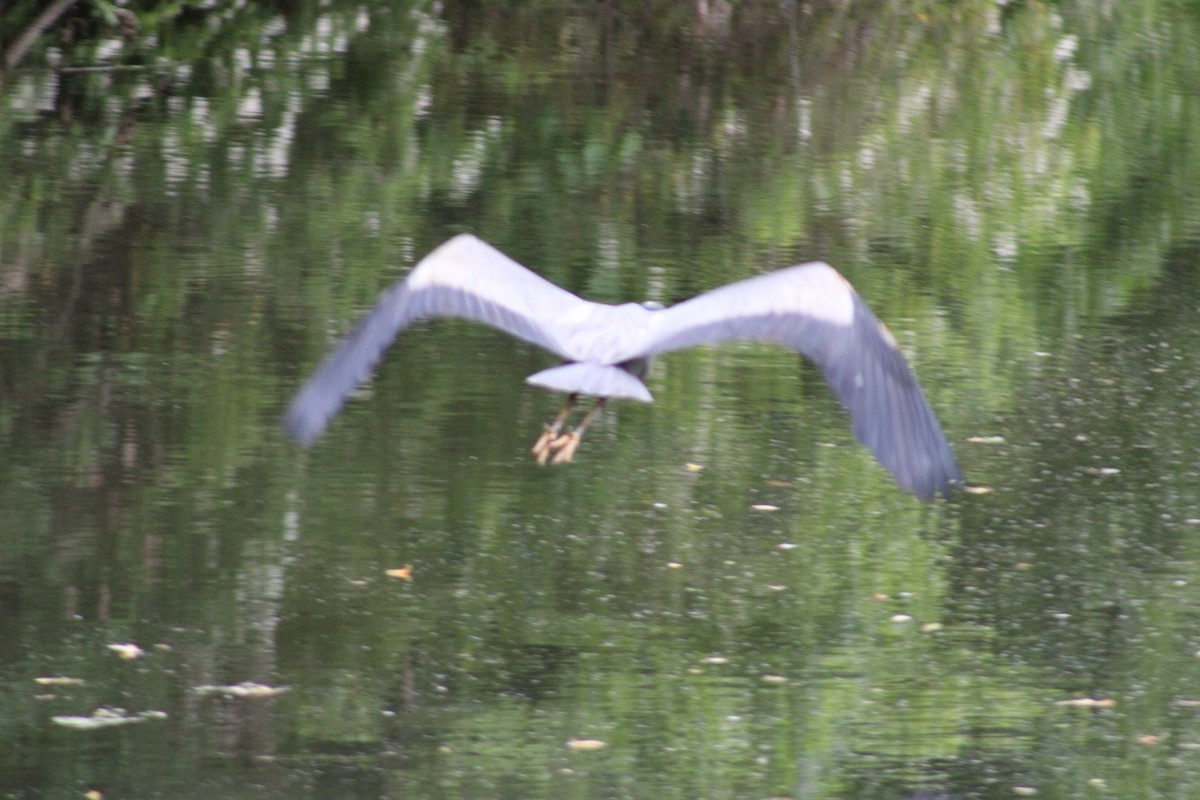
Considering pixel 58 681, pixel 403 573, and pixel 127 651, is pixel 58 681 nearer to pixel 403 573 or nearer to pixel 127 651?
pixel 127 651

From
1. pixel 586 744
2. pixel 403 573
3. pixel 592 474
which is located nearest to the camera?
pixel 586 744

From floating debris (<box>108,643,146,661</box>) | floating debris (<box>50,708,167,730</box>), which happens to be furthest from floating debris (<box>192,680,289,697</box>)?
floating debris (<box>108,643,146,661</box>)

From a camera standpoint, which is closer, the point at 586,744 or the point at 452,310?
the point at 586,744

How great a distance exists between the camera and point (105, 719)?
5031 mm

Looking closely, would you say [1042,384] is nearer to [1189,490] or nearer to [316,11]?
[1189,490]

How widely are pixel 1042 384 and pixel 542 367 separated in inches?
79.7

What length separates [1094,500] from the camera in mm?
6656

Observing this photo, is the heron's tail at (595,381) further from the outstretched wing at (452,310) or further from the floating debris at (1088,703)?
the floating debris at (1088,703)

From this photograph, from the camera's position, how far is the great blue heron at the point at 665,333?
525cm

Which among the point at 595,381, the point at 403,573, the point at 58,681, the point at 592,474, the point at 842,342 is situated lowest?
the point at 58,681

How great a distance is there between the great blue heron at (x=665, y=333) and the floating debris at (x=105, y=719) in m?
0.89

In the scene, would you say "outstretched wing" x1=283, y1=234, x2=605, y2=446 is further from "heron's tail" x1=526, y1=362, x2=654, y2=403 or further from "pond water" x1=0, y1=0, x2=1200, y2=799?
"pond water" x1=0, y1=0, x2=1200, y2=799

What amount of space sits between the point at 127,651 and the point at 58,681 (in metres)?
0.23

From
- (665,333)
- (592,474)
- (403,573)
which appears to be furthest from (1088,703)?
(592,474)
